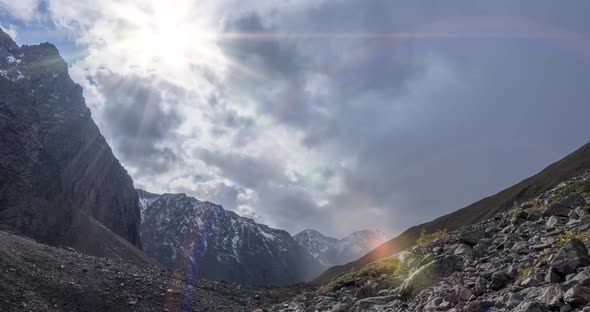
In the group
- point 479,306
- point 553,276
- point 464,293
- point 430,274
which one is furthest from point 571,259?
point 430,274

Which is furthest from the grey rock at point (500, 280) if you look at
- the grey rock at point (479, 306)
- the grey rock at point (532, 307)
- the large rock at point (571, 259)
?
the grey rock at point (532, 307)

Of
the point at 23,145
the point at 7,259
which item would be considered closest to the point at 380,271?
the point at 7,259

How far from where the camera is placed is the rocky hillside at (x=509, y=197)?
96.9 meters

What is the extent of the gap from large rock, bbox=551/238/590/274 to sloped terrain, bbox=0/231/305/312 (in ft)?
106

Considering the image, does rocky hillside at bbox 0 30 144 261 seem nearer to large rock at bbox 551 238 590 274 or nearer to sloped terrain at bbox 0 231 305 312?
sloped terrain at bbox 0 231 305 312

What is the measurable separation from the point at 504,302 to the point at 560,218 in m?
11.5

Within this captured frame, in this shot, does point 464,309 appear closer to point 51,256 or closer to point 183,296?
point 183,296

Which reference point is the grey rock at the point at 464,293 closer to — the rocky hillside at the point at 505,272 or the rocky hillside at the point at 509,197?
the rocky hillside at the point at 505,272

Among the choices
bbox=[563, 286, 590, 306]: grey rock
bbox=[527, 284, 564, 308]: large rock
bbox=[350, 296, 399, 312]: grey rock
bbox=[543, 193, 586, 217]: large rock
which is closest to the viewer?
bbox=[563, 286, 590, 306]: grey rock

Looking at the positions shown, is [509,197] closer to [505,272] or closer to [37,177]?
[505,272]

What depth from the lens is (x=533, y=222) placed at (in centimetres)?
2219

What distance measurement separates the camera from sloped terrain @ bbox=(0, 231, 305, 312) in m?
32.9

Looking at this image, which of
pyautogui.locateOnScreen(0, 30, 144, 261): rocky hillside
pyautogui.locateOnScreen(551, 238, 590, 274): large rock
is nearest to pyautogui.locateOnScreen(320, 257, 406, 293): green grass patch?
pyautogui.locateOnScreen(551, 238, 590, 274): large rock

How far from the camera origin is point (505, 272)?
14.1 metres
